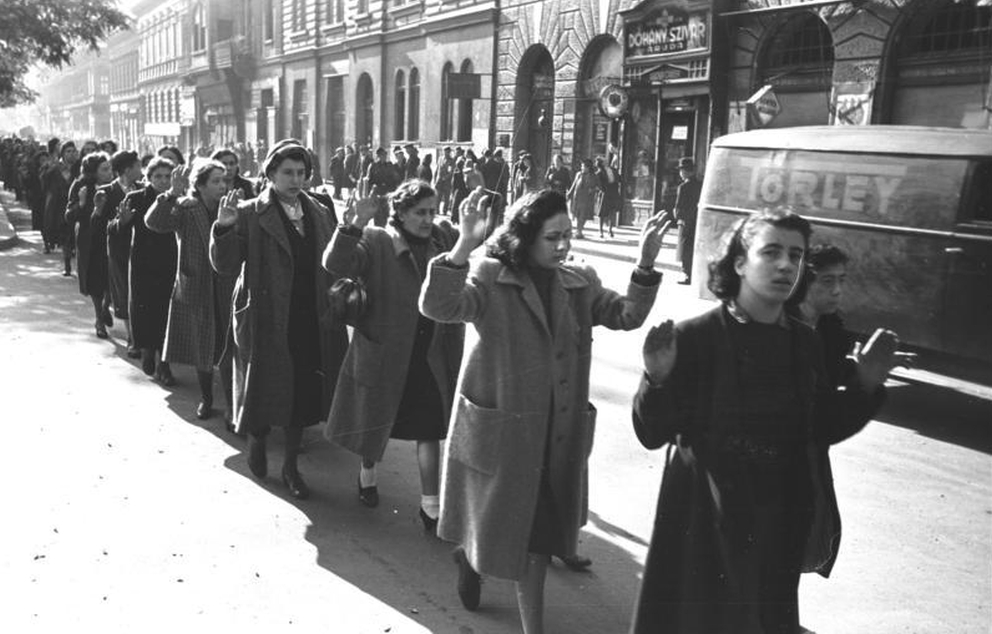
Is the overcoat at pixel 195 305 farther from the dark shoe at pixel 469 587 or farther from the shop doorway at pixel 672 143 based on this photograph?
the shop doorway at pixel 672 143

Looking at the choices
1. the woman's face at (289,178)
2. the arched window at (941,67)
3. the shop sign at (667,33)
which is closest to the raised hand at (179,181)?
the woman's face at (289,178)

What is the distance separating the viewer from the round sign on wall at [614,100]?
2128cm

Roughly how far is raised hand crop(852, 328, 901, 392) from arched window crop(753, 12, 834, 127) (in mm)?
14977

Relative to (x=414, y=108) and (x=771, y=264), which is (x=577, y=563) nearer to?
(x=771, y=264)

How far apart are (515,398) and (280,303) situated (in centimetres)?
233

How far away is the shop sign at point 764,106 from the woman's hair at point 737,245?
48.2 feet

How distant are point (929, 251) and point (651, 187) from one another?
14348 mm

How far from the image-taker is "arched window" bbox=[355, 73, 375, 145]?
3572cm

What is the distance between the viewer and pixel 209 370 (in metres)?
6.96

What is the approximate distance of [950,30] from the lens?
14633 mm

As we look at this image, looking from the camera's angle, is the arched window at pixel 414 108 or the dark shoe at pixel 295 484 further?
the arched window at pixel 414 108

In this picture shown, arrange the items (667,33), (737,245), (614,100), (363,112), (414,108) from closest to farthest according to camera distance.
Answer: (737,245), (667,33), (614,100), (414,108), (363,112)

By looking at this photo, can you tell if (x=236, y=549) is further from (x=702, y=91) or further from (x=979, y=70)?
(x=702, y=91)

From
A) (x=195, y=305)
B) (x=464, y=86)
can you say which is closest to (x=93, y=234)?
(x=195, y=305)
